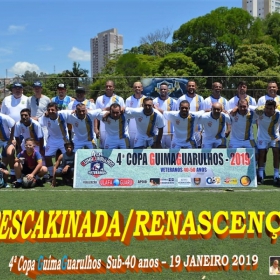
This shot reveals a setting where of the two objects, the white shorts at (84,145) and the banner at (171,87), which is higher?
the banner at (171,87)

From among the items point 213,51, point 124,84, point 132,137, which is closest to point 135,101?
point 132,137

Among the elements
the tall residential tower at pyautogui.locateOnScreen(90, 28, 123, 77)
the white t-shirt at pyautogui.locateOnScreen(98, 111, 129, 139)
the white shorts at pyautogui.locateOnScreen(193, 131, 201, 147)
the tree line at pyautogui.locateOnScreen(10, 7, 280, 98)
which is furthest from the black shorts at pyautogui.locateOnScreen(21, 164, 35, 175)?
the tall residential tower at pyautogui.locateOnScreen(90, 28, 123, 77)

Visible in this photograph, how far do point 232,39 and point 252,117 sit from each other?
4488cm

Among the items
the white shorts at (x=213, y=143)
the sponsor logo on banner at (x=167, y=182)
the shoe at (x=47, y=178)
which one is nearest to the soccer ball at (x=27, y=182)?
the shoe at (x=47, y=178)

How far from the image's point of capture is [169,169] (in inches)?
268

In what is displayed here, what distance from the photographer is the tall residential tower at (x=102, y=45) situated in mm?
137125

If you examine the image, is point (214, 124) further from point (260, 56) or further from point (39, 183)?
point (260, 56)

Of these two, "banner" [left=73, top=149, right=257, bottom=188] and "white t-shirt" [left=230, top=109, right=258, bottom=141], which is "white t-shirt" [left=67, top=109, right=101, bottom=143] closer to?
"banner" [left=73, top=149, right=257, bottom=188]

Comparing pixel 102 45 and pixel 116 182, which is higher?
pixel 102 45

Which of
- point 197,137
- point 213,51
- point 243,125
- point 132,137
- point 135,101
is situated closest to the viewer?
point 243,125

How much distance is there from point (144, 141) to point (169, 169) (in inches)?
34.4

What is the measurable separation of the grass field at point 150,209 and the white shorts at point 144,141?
3.54 ft

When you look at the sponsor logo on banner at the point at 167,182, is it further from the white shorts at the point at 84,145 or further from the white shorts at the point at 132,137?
the white shorts at the point at 84,145

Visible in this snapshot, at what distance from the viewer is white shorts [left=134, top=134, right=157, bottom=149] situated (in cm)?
735
